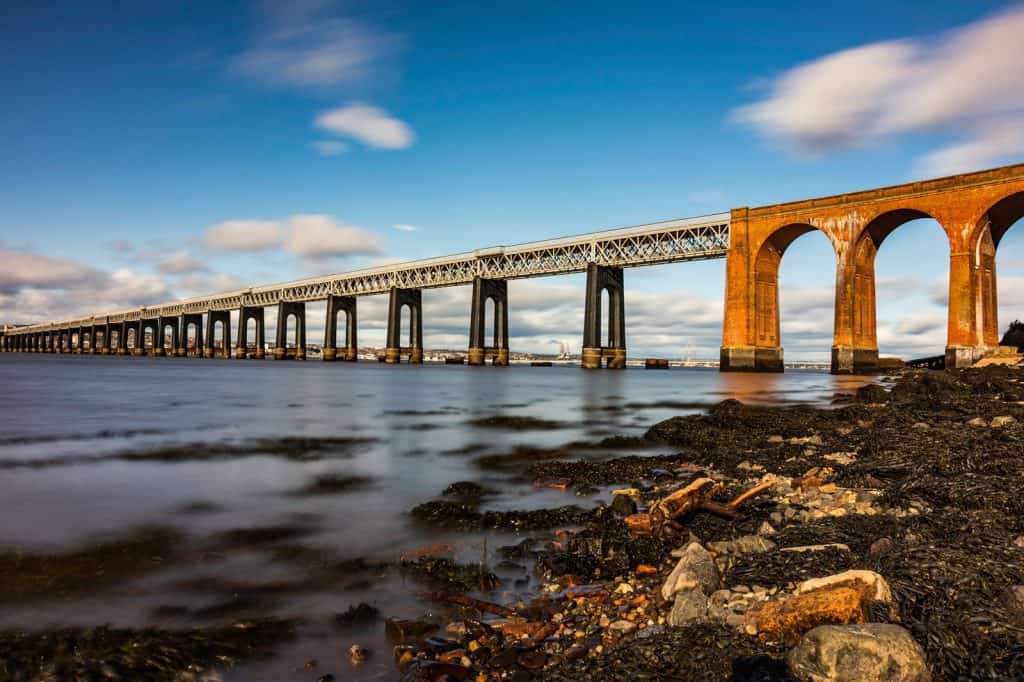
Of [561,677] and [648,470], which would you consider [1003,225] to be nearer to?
→ [648,470]

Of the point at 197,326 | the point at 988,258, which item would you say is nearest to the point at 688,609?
the point at 988,258

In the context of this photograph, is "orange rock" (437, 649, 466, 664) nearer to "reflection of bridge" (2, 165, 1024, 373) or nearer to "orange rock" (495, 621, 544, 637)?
"orange rock" (495, 621, 544, 637)

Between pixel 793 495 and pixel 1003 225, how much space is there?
5850 cm

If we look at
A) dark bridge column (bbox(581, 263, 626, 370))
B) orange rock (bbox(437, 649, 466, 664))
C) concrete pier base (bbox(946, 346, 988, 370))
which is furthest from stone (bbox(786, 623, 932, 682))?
dark bridge column (bbox(581, 263, 626, 370))

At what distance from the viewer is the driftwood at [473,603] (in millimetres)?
4250

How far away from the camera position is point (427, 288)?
363 feet

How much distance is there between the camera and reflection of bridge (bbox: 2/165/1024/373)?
153 ft

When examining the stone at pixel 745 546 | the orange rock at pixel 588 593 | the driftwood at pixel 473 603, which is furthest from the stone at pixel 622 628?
the stone at pixel 745 546

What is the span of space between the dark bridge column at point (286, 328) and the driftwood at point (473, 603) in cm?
14253

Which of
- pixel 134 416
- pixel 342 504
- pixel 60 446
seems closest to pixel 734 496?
pixel 342 504

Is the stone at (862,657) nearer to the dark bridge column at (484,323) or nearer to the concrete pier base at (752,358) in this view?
the concrete pier base at (752,358)

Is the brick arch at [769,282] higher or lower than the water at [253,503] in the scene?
higher

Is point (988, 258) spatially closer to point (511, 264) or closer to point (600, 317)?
point (600, 317)

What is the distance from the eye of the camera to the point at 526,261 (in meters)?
95.6
